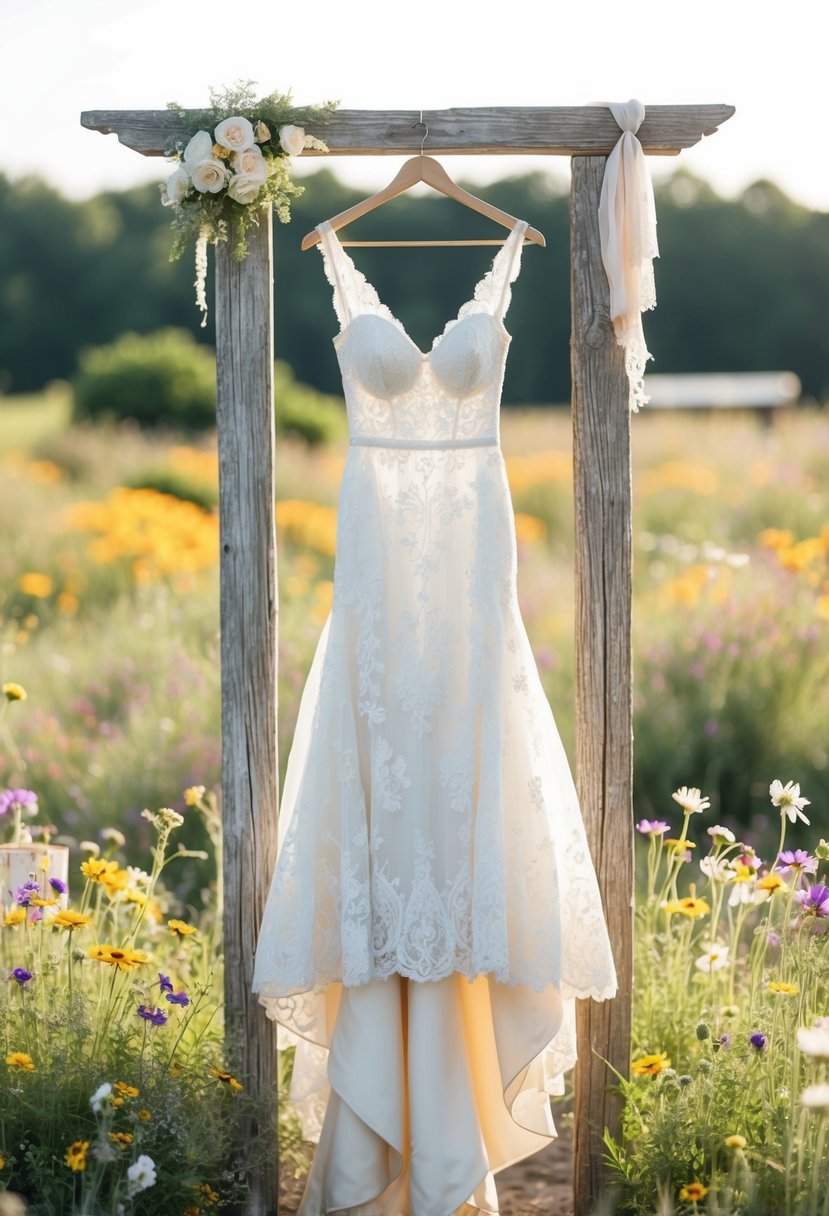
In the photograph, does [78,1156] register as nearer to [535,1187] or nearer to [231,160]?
[535,1187]

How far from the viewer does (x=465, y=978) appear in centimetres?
272

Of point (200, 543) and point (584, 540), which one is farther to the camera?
point (200, 543)

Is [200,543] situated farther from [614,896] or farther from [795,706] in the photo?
[614,896]

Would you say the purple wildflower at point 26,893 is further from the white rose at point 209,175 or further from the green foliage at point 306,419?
the green foliage at point 306,419

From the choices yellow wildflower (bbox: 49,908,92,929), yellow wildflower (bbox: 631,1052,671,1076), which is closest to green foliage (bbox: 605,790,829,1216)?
yellow wildflower (bbox: 631,1052,671,1076)

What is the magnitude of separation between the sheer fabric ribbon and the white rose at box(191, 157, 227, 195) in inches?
33.1

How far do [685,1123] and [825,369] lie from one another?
1026 inches

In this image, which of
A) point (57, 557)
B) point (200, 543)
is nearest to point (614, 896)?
point (200, 543)

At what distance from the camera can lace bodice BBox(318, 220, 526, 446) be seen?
2580 mm

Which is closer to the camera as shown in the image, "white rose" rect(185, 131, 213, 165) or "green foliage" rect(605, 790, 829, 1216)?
"green foliage" rect(605, 790, 829, 1216)

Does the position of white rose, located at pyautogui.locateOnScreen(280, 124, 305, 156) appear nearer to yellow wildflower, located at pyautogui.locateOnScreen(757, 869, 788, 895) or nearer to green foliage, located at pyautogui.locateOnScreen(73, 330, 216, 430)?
yellow wildflower, located at pyautogui.locateOnScreen(757, 869, 788, 895)

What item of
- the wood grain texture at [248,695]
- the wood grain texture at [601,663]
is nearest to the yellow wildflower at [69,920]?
the wood grain texture at [248,695]

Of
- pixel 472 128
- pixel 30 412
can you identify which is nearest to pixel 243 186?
pixel 472 128

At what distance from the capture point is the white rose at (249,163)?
2609mm
